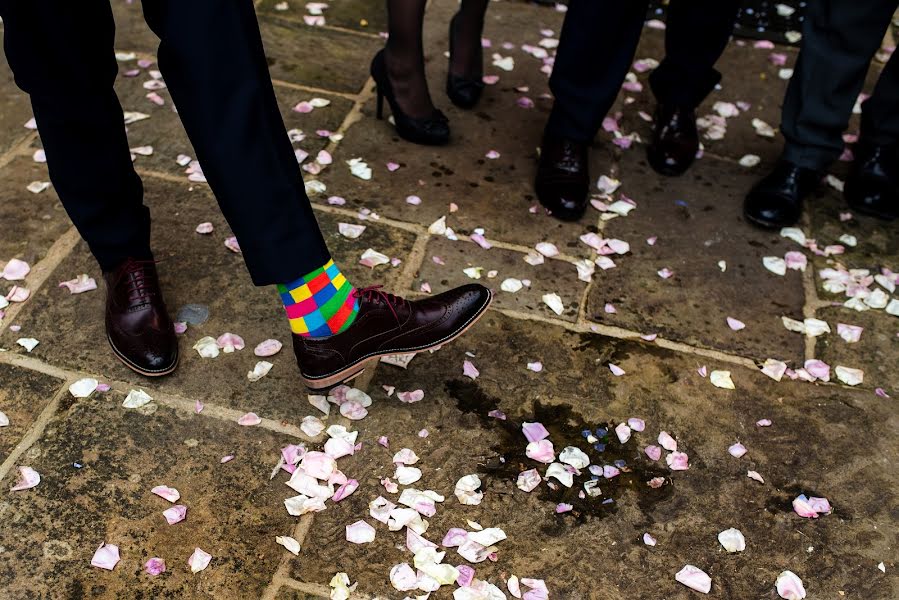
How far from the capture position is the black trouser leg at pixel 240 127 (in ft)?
4.39

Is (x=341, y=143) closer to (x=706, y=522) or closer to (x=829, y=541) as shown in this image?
(x=706, y=522)

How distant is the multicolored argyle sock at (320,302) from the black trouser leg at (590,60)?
40.5 inches

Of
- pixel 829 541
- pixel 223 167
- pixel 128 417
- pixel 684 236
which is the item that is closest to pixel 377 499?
pixel 128 417

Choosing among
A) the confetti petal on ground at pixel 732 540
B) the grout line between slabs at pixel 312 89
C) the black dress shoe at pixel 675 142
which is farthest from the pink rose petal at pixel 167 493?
the black dress shoe at pixel 675 142

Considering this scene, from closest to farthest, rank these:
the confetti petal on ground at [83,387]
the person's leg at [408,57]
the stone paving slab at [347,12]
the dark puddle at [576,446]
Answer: the dark puddle at [576,446] < the confetti petal on ground at [83,387] < the person's leg at [408,57] < the stone paving slab at [347,12]

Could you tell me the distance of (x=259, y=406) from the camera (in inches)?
73.4

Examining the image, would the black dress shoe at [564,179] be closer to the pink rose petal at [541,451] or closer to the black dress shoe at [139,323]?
the pink rose petal at [541,451]

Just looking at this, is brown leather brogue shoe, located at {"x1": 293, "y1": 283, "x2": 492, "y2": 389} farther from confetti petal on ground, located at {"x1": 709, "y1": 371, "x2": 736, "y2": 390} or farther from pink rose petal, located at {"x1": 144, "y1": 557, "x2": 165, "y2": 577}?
confetti petal on ground, located at {"x1": 709, "y1": 371, "x2": 736, "y2": 390}

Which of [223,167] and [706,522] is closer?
[223,167]

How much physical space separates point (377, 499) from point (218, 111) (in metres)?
0.81

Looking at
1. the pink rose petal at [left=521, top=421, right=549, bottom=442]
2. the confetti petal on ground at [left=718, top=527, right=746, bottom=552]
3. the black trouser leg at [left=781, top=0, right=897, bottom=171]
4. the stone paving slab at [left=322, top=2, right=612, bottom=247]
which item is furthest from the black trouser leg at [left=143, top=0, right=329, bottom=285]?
the black trouser leg at [left=781, top=0, right=897, bottom=171]

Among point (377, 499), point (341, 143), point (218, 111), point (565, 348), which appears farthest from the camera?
point (341, 143)

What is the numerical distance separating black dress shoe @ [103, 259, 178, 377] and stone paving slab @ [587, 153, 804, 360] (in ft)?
3.45

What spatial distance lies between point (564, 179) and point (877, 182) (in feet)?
3.25
